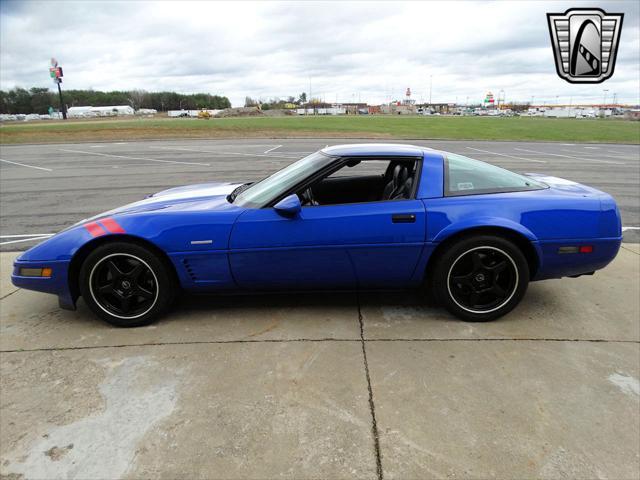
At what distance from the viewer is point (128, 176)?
11352 mm

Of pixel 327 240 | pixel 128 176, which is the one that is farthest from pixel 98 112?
pixel 327 240

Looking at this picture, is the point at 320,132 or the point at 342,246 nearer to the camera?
the point at 342,246

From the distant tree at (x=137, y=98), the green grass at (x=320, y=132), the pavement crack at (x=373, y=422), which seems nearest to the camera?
the pavement crack at (x=373, y=422)

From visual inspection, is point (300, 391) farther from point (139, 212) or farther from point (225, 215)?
point (139, 212)

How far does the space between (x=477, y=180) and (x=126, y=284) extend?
2.61 meters

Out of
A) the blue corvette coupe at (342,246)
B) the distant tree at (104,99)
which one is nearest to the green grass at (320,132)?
the blue corvette coupe at (342,246)

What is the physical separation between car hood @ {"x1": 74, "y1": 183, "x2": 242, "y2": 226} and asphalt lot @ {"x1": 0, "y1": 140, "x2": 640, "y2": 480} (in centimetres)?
79

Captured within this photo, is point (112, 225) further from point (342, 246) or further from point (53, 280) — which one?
point (342, 246)

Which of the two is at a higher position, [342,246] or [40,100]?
[40,100]

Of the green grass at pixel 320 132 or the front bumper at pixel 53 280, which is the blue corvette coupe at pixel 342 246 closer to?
the front bumper at pixel 53 280

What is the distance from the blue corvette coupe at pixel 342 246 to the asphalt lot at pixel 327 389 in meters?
0.26

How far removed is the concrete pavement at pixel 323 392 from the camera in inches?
79.8

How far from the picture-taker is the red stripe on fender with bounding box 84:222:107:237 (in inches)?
123

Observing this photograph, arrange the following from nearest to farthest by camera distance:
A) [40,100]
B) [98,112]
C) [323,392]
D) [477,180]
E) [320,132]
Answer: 1. [323,392]
2. [477,180]
3. [320,132]
4. [98,112]
5. [40,100]
